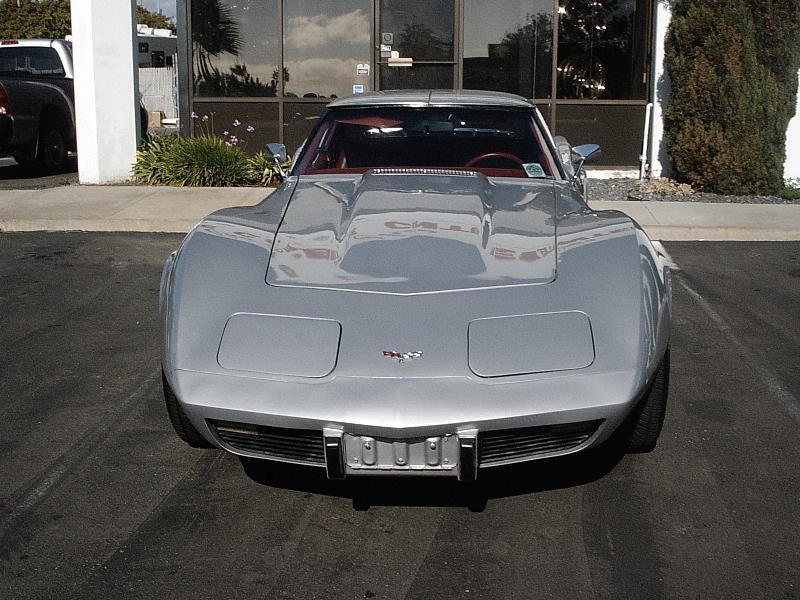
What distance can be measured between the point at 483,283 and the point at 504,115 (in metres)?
2.08

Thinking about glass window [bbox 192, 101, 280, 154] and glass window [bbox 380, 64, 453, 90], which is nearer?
glass window [bbox 380, 64, 453, 90]

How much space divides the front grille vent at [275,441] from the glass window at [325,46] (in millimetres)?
10962

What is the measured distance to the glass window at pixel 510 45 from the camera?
1360 cm

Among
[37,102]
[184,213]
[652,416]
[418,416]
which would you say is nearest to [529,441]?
[418,416]

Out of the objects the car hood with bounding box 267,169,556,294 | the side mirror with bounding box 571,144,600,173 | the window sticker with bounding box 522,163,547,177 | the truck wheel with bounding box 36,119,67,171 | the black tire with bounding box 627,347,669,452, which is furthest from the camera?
the truck wheel with bounding box 36,119,67,171

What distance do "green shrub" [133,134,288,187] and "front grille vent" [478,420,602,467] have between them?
915 cm

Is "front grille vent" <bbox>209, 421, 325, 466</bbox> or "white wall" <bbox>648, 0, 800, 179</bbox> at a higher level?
"white wall" <bbox>648, 0, 800, 179</bbox>

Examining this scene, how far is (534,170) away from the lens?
5.17m

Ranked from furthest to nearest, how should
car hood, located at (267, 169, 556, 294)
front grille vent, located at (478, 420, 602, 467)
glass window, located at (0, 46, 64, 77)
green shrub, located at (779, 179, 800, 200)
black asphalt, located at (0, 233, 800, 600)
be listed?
glass window, located at (0, 46, 64, 77)
green shrub, located at (779, 179, 800, 200)
car hood, located at (267, 169, 556, 294)
front grille vent, located at (478, 420, 602, 467)
black asphalt, located at (0, 233, 800, 600)

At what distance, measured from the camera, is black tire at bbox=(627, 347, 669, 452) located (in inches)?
149

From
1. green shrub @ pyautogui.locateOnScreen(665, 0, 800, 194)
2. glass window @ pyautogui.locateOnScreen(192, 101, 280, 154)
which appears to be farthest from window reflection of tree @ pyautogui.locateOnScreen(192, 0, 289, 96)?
green shrub @ pyautogui.locateOnScreen(665, 0, 800, 194)

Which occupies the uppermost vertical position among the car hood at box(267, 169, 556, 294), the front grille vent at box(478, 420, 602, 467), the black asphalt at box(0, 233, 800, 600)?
the car hood at box(267, 169, 556, 294)

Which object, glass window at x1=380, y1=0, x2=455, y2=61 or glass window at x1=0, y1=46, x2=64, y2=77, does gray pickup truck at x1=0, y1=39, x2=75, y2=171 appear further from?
glass window at x1=380, y1=0, x2=455, y2=61

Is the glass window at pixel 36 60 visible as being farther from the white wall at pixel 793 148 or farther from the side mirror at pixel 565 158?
the side mirror at pixel 565 158
